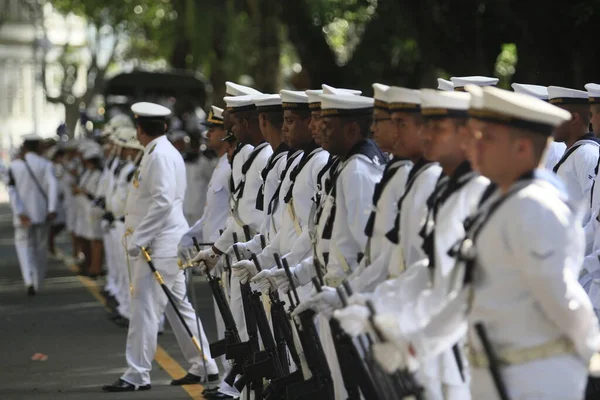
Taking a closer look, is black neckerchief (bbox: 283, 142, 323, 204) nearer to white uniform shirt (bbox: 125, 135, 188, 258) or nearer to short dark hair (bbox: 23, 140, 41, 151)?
white uniform shirt (bbox: 125, 135, 188, 258)

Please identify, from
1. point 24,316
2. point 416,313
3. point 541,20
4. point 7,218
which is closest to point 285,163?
point 416,313

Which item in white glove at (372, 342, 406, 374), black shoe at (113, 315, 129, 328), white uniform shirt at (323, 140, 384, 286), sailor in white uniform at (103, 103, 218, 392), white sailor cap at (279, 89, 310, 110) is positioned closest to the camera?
white glove at (372, 342, 406, 374)

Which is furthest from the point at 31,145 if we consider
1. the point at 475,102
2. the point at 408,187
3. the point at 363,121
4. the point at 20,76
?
the point at 20,76

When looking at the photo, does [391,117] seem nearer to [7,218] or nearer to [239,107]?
[239,107]

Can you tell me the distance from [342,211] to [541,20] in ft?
42.2

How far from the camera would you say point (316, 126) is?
27.1 ft

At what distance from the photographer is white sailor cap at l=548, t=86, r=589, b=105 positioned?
9.90m

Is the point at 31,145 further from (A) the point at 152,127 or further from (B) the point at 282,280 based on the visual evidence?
(B) the point at 282,280

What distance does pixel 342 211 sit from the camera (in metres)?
7.77

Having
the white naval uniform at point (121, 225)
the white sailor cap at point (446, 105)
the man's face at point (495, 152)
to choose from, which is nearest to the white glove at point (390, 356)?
A: the man's face at point (495, 152)

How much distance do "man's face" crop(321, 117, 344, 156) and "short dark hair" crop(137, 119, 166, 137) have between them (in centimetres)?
408

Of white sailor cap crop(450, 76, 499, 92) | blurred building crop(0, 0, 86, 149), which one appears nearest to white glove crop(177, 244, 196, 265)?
white sailor cap crop(450, 76, 499, 92)

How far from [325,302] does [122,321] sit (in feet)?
30.5

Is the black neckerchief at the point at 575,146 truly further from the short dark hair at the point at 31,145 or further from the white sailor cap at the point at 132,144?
the short dark hair at the point at 31,145
